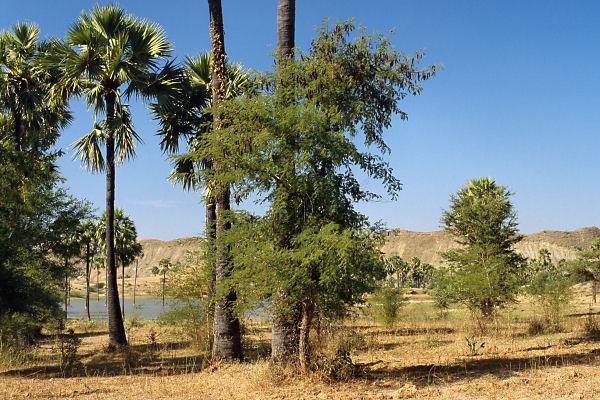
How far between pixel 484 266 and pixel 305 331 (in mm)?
12835

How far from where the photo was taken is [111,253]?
1811 centimetres

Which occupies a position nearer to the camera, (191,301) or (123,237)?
(191,301)

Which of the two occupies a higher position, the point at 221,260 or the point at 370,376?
the point at 221,260

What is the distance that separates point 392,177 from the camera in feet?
32.6

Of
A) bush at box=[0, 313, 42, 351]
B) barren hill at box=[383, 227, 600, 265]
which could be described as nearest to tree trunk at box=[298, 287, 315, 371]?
bush at box=[0, 313, 42, 351]

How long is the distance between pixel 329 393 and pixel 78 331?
23278mm

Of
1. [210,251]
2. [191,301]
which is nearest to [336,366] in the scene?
[210,251]

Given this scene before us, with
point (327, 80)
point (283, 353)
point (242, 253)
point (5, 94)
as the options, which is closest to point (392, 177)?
point (327, 80)

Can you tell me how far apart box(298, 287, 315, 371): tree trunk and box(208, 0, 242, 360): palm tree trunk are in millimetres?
2421

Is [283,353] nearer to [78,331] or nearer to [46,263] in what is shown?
[46,263]

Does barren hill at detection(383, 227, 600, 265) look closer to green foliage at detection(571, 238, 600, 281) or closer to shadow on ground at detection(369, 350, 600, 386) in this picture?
green foliage at detection(571, 238, 600, 281)

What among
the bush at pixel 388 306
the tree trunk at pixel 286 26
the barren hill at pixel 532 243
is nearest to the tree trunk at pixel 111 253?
the tree trunk at pixel 286 26

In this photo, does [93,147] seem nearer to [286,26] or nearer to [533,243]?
[286,26]

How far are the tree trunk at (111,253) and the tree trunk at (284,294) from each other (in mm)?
8983
